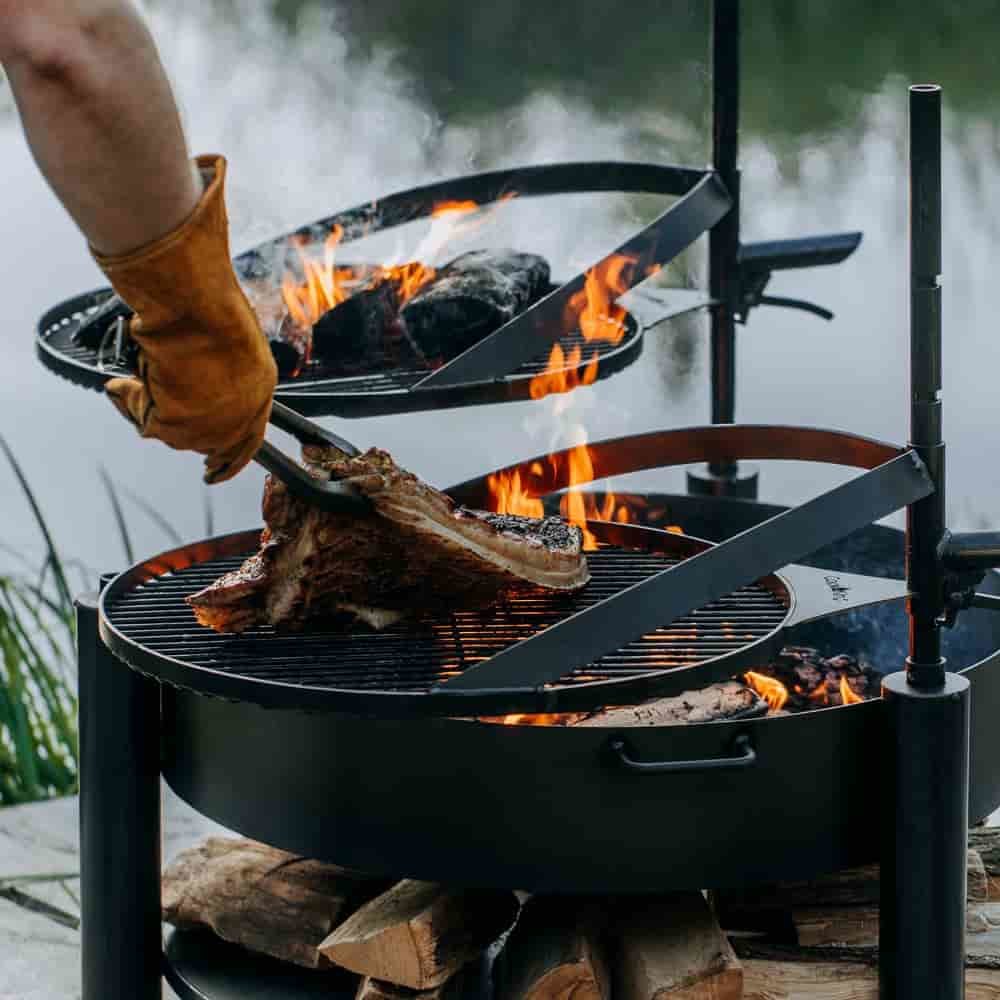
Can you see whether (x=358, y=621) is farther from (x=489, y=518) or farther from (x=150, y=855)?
(x=150, y=855)

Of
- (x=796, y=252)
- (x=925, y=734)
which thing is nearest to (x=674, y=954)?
(x=925, y=734)

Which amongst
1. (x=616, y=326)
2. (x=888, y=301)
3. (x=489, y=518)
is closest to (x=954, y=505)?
(x=888, y=301)

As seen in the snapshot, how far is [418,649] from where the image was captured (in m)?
1.90

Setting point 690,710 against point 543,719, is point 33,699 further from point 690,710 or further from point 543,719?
point 690,710

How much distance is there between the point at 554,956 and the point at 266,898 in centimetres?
44

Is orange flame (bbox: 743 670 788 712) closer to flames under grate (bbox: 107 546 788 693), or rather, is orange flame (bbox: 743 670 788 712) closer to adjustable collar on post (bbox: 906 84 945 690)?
flames under grate (bbox: 107 546 788 693)

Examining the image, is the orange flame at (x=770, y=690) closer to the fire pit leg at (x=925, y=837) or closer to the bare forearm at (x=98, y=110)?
the fire pit leg at (x=925, y=837)

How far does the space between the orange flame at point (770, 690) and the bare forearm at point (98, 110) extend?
133 cm

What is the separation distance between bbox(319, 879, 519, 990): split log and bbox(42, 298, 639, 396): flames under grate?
64cm

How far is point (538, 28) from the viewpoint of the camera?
493cm

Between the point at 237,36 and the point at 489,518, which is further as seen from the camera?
the point at 237,36

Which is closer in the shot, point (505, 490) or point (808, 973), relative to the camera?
point (808, 973)

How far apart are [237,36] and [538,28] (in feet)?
3.13

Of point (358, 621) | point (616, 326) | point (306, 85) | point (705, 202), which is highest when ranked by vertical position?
point (306, 85)
